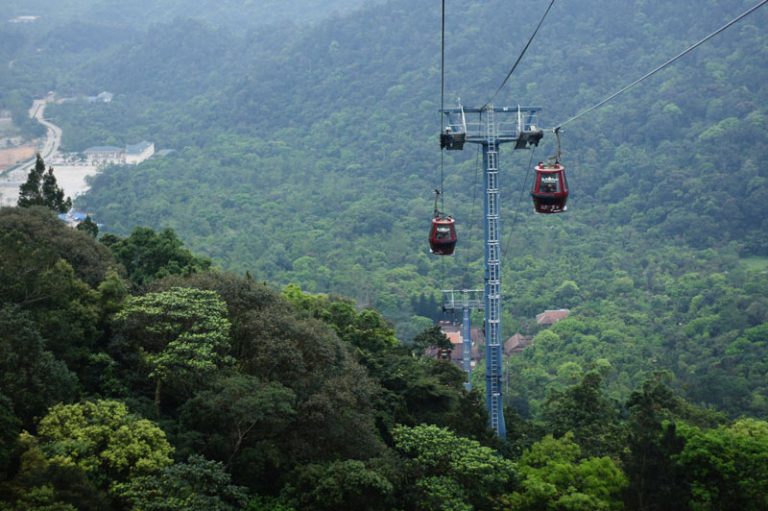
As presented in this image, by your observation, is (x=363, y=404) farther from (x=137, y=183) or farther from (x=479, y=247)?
(x=137, y=183)

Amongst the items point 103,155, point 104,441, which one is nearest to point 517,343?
point 104,441

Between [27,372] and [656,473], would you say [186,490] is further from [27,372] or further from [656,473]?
[656,473]

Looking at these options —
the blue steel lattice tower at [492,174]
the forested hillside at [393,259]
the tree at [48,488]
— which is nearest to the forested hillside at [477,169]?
the forested hillside at [393,259]

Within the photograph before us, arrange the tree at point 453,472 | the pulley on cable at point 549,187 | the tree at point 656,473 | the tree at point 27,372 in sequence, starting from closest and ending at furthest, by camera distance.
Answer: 1. the tree at point 27,372
2. the tree at point 656,473
3. the tree at point 453,472
4. the pulley on cable at point 549,187

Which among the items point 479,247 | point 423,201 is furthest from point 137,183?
point 479,247

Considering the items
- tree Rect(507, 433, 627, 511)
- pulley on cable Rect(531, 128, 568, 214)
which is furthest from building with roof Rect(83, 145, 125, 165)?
tree Rect(507, 433, 627, 511)

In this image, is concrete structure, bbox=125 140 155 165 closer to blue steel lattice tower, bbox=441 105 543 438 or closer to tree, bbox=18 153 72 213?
tree, bbox=18 153 72 213

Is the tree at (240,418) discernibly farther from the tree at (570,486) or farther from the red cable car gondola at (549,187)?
the red cable car gondola at (549,187)
